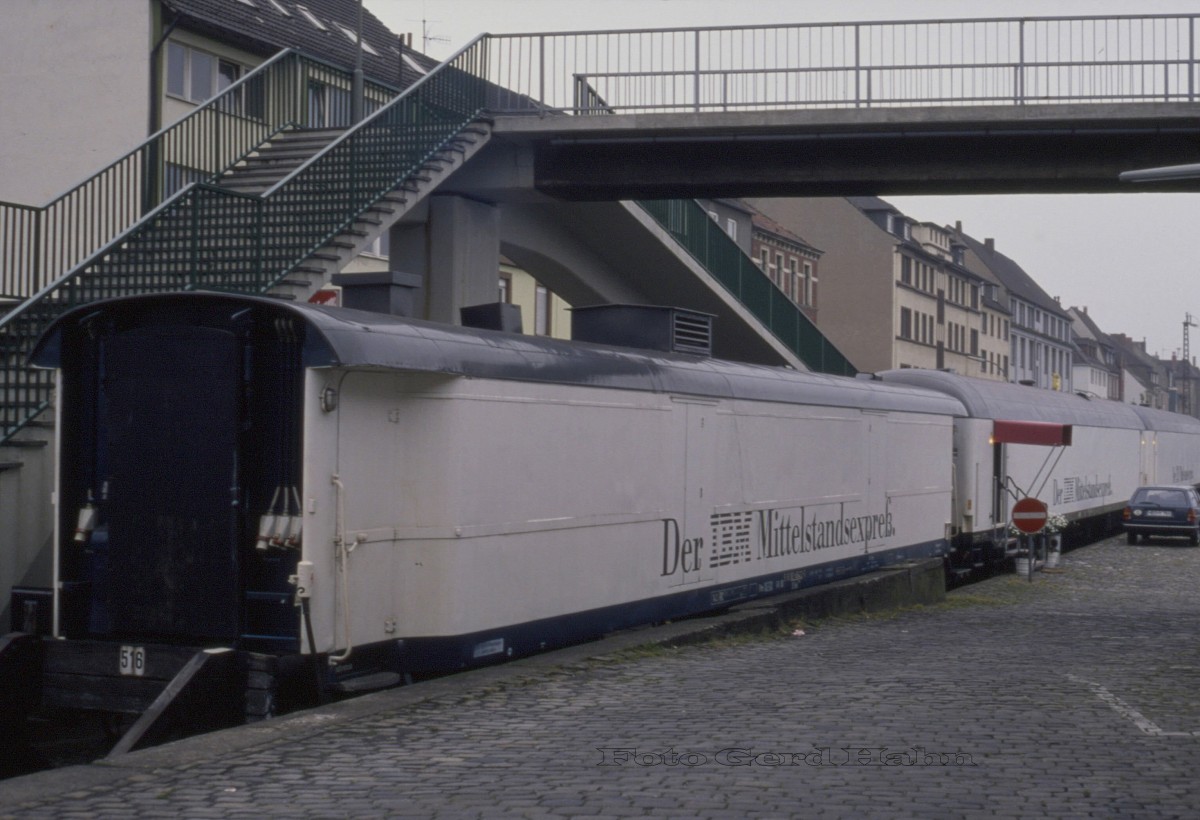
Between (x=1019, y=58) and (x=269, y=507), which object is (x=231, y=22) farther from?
(x=269, y=507)

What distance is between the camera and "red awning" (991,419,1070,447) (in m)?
25.9

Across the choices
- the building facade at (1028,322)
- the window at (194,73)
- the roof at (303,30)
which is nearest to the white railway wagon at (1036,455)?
the roof at (303,30)

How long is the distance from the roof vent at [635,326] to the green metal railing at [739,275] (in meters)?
8.59

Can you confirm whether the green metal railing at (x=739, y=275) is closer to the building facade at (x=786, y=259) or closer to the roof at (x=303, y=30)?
the roof at (x=303, y=30)

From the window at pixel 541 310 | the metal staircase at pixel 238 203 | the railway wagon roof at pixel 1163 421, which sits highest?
the window at pixel 541 310

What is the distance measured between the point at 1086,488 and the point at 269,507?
32.2 metres

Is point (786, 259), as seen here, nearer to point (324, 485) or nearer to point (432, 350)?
point (432, 350)

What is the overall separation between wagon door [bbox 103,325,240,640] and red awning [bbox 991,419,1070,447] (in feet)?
60.4

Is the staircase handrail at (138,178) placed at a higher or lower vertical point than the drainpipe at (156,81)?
lower

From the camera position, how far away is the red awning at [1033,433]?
1018 inches

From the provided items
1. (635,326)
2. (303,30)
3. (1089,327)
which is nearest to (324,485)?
(635,326)

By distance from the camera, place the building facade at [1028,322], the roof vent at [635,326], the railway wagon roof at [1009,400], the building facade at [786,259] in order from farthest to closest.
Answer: the building facade at [1028,322] < the building facade at [786,259] < the railway wagon roof at [1009,400] < the roof vent at [635,326]

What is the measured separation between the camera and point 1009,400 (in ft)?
101

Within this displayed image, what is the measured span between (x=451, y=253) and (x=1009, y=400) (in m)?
12.8
